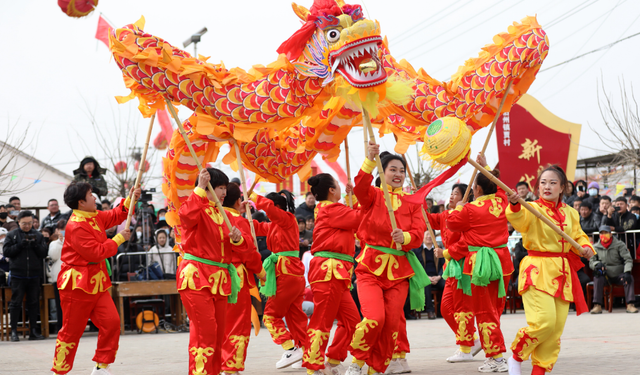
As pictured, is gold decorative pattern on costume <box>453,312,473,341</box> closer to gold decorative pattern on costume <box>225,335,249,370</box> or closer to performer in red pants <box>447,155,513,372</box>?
performer in red pants <box>447,155,513,372</box>

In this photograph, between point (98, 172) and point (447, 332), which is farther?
point (98, 172)

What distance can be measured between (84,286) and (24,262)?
4428 millimetres

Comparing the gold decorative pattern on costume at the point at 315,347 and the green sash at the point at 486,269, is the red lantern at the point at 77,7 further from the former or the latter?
the green sash at the point at 486,269

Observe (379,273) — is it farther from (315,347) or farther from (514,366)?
(514,366)

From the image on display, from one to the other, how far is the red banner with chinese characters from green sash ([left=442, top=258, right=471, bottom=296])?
34.0ft

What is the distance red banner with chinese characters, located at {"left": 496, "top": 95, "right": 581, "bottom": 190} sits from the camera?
16.5 metres

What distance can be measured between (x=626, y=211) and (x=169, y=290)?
7.78 m

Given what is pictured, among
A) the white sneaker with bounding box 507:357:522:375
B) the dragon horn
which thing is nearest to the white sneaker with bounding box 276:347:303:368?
the white sneaker with bounding box 507:357:522:375

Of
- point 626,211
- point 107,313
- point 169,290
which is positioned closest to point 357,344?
point 107,313

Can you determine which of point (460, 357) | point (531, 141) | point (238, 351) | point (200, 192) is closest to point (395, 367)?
point (460, 357)

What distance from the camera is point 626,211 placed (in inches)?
472

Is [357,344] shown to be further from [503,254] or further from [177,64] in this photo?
[177,64]

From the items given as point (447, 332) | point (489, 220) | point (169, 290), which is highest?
point (489, 220)

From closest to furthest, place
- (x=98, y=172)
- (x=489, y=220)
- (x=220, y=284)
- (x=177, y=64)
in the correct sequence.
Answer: (x=220, y=284), (x=177, y=64), (x=489, y=220), (x=98, y=172)
